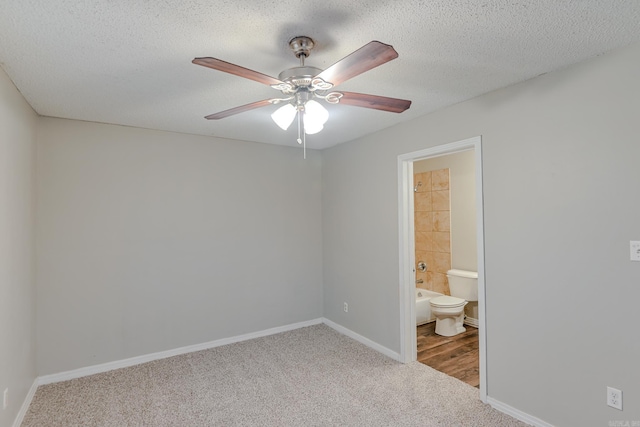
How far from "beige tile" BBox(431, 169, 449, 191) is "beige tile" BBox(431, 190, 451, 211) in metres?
0.06

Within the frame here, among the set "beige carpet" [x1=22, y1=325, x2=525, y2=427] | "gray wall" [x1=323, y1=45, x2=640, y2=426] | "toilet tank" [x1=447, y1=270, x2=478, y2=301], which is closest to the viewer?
"gray wall" [x1=323, y1=45, x2=640, y2=426]

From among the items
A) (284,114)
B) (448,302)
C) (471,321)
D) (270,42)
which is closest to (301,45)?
(270,42)

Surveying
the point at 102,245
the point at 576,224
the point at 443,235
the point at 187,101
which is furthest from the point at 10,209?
the point at 443,235

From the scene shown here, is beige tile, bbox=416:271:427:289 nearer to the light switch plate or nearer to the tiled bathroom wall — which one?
the tiled bathroom wall

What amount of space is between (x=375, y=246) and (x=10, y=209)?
3.02m

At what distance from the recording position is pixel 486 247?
Result: 2.60 metres

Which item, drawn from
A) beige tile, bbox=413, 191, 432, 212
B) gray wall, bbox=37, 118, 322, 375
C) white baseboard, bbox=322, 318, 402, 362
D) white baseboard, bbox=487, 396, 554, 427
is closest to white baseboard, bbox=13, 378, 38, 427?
gray wall, bbox=37, 118, 322, 375

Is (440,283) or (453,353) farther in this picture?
(440,283)

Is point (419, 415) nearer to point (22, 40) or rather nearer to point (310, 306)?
point (310, 306)

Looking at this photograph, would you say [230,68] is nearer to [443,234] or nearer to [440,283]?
[443,234]

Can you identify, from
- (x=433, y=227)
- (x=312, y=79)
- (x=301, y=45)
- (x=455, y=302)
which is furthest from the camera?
(x=433, y=227)

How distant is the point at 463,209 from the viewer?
4.52 metres

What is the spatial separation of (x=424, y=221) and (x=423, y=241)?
0.30 m

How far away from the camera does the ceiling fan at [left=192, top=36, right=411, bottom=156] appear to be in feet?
4.60
